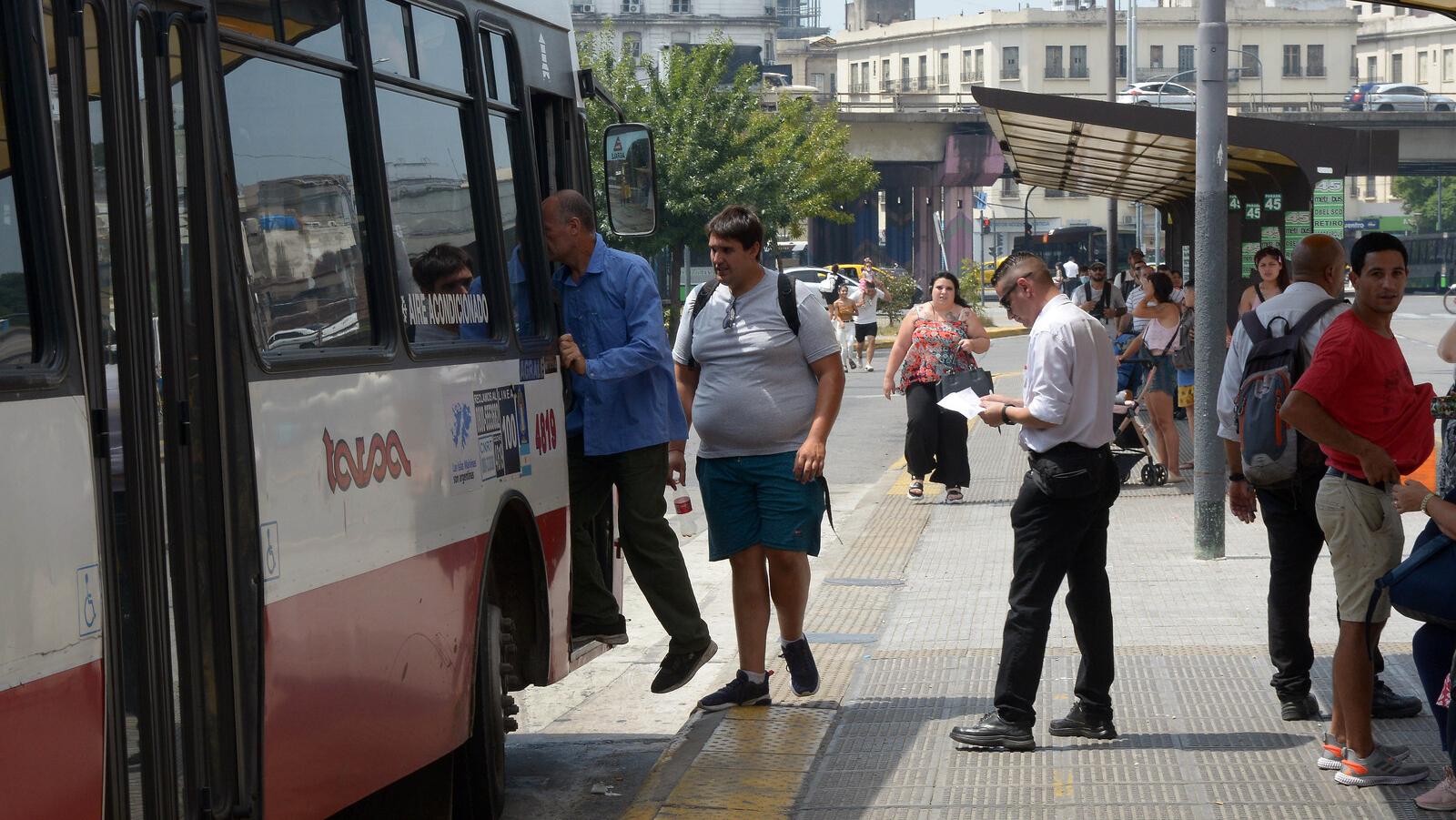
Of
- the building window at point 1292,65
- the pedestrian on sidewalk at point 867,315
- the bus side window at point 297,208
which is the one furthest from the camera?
the building window at point 1292,65

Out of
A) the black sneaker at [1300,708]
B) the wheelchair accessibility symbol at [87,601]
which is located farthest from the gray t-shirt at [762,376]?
the wheelchair accessibility symbol at [87,601]

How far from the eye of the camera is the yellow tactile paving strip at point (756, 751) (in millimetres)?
5555

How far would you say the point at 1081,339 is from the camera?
594 centimetres

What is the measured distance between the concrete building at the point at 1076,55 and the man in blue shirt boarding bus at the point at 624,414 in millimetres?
100267

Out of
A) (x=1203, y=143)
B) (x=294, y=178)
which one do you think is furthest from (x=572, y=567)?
(x=1203, y=143)

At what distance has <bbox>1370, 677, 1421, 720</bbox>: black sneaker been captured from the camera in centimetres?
630

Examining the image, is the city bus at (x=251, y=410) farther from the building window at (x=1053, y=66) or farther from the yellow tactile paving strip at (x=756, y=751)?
the building window at (x=1053, y=66)

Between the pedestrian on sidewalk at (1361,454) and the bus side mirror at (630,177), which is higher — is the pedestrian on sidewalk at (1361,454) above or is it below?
below

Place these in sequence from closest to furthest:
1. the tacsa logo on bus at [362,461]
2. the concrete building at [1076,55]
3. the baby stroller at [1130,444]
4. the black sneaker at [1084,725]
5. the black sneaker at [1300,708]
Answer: the tacsa logo on bus at [362,461], the black sneaker at [1084,725], the black sneaker at [1300,708], the baby stroller at [1130,444], the concrete building at [1076,55]

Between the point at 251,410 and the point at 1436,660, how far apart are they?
330 centimetres

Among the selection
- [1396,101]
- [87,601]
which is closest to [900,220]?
[1396,101]

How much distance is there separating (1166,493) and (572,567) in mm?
8142

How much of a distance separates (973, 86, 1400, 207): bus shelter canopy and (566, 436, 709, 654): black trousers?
7.26m

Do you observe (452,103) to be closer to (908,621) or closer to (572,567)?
(572,567)
